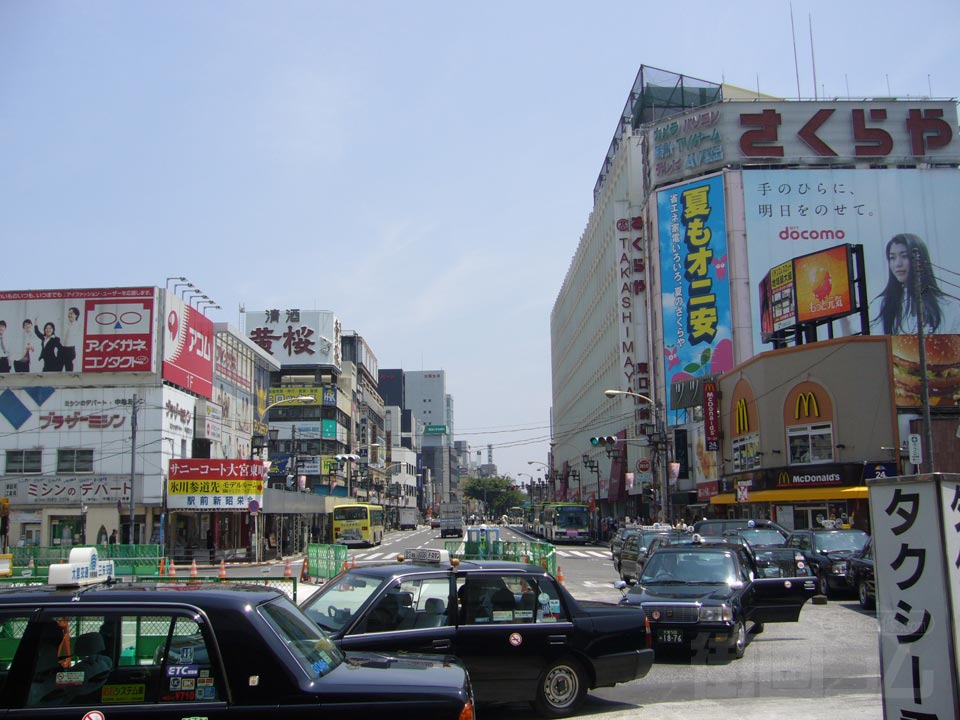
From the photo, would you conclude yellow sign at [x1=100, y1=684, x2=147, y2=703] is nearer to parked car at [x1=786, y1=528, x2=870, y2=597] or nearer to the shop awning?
parked car at [x1=786, y1=528, x2=870, y2=597]

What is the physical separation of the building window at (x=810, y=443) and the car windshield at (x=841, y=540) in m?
18.0

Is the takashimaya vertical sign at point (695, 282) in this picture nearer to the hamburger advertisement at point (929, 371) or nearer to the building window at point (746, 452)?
the building window at point (746, 452)

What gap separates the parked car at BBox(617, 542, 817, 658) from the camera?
41.7 ft

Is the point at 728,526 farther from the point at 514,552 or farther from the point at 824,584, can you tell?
the point at 514,552

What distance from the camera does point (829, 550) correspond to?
22984 mm

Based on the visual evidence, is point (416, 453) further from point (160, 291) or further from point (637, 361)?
point (160, 291)

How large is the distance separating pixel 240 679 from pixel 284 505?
1854 inches

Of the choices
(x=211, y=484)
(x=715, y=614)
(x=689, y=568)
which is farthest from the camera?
(x=211, y=484)

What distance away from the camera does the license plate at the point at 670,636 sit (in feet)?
41.7

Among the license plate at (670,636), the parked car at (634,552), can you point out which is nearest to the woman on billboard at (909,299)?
the parked car at (634,552)

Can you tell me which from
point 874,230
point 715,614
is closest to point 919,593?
point 715,614

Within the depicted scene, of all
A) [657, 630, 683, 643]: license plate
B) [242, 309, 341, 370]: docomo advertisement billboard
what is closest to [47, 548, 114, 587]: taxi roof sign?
[657, 630, 683, 643]: license plate

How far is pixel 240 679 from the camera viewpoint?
5348mm

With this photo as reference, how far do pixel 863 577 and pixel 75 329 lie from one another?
40357 millimetres
